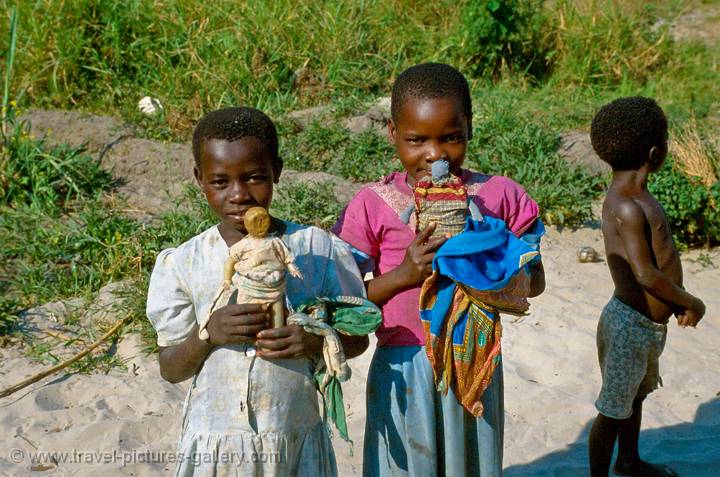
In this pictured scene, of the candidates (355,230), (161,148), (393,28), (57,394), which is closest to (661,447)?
(355,230)

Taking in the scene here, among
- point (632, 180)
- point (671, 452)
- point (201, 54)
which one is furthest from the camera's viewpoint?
point (201, 54)

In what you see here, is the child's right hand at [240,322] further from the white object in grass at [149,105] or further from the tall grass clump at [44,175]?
the white object in grass at [149,105]

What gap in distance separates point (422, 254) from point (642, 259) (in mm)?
1228

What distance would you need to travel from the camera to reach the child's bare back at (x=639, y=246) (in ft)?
10.2

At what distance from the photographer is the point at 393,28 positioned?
783cm

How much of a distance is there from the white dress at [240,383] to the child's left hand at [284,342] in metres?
0.10

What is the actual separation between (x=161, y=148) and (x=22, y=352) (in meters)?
2.24

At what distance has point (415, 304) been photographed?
8.04 feet

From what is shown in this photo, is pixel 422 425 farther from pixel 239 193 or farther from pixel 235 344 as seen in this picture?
pixel 239 193

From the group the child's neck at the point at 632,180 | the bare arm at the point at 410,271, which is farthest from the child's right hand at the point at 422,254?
the child's neck at the point at 632,180

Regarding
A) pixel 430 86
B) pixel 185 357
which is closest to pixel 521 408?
pixel 430 86

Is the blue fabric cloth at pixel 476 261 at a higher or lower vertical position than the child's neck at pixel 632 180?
lower

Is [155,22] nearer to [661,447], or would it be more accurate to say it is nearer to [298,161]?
[298,161]

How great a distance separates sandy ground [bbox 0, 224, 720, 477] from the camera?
144 inches
